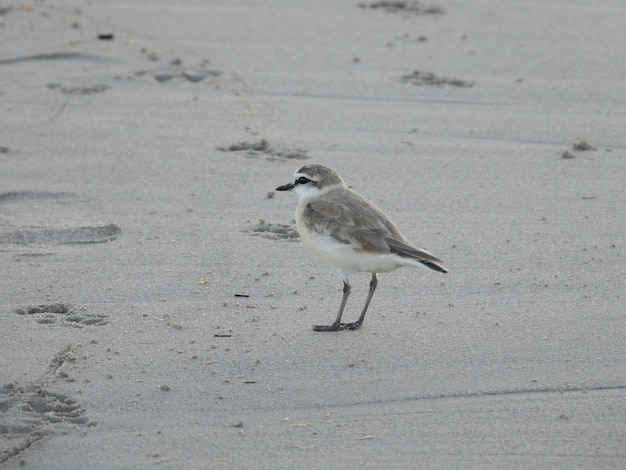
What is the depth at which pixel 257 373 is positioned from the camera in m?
4.77

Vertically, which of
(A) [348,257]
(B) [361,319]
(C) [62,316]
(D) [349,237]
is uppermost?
(D) [349,237]

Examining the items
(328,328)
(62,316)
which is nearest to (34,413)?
(62,316)

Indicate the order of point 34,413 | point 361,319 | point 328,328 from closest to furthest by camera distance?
point 34,413 → point 328,328 → point 361,319

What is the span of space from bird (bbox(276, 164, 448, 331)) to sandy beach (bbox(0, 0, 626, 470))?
32cm

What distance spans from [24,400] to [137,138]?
3747mm

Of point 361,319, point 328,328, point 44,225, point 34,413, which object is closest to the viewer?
point 34,413

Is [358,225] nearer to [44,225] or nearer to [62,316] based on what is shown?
[62,316]

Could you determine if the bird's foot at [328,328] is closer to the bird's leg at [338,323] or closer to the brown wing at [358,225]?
the bird's leg at [338,323]

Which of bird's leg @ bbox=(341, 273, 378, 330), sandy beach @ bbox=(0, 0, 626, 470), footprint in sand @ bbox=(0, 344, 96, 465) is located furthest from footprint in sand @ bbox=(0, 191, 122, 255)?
bird's leg @ bbox=(341, 273, 378, 330)

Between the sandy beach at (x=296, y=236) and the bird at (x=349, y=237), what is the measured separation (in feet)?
1.06

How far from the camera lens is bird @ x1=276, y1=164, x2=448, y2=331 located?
5.19 metres

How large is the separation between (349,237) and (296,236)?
115 cm

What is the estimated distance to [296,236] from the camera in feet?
21.0

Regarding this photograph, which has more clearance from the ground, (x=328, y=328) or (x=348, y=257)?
(x=348, y=257)
